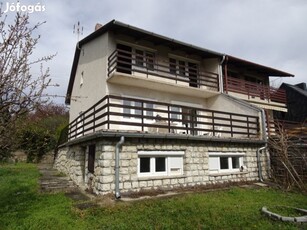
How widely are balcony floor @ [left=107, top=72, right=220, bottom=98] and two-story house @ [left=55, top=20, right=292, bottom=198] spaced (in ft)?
0.19

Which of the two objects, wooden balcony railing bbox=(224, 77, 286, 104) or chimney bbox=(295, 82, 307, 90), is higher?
chimney bbox=(295, 82, 307, 90)

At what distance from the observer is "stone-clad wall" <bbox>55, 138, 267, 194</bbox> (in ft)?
30.1

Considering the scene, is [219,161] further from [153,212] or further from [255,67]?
[255,67]

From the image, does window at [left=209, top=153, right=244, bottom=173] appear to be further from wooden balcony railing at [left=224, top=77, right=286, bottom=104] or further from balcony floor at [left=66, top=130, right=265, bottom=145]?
wooden balcony railing at [left=224, top=77, right=286, bottom=104]

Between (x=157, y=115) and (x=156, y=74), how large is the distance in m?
2.55

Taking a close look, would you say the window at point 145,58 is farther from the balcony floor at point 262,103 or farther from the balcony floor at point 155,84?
the balcony floor at point 262,103

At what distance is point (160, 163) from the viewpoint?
10641 millimetres

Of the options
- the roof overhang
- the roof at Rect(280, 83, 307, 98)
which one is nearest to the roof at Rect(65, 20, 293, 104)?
the roof overhang

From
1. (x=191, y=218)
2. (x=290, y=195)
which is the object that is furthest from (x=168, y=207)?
(x=290, y=195)

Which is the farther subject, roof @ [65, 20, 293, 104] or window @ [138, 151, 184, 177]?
roof @ [65, 20, 293, 104]

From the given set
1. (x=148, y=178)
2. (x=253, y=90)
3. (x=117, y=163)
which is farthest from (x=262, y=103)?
(x=117, y=163)

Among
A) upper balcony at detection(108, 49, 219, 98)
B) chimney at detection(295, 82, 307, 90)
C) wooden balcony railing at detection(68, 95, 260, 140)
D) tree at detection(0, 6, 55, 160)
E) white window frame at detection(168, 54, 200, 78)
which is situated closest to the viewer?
tree at detection(0, 6, 55, 160)

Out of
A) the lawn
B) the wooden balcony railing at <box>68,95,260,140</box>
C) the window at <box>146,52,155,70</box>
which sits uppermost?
the window at <box>146,52,155,70</box>

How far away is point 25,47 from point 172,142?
24.9 feet
